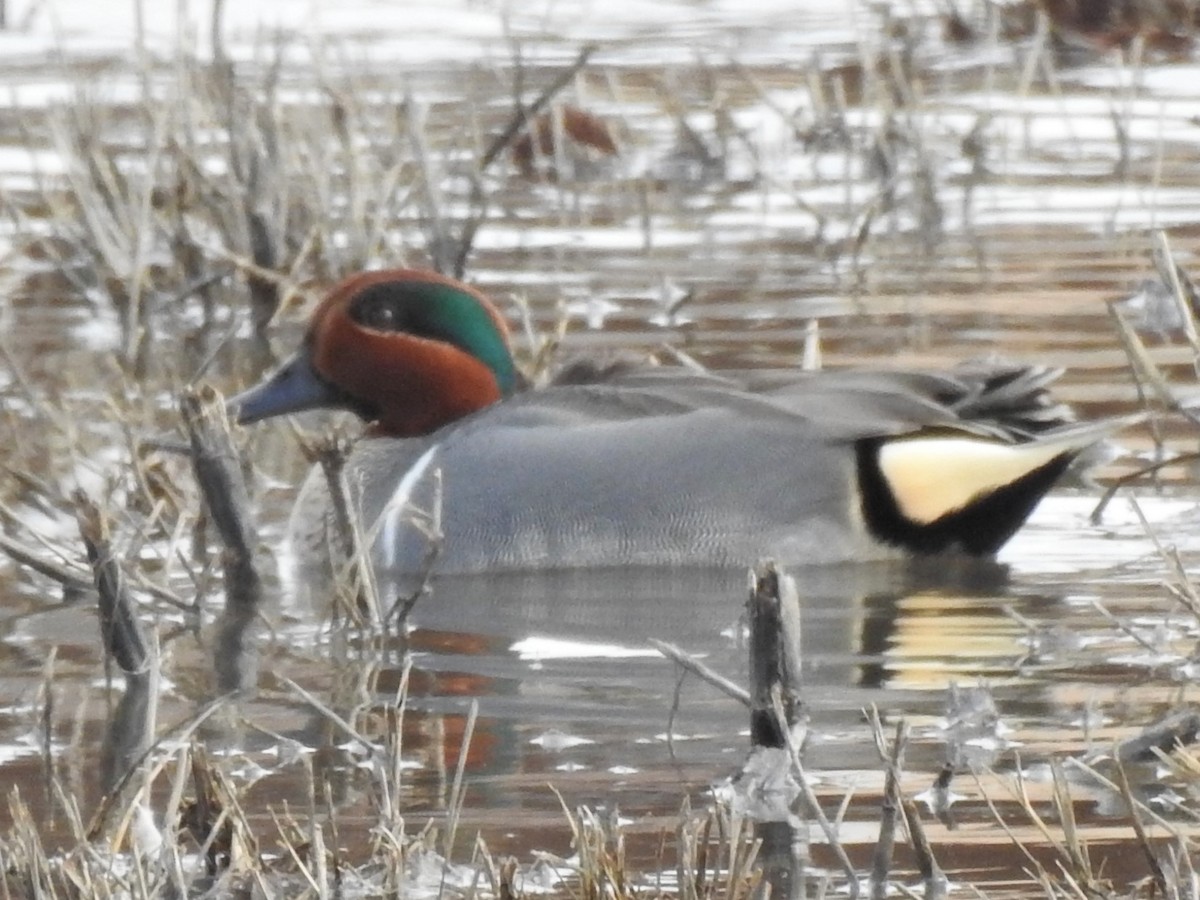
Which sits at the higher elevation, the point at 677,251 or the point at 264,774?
the point at 264,774

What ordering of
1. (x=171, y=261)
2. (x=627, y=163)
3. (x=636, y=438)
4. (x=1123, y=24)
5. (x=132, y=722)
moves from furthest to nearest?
(x=1123, y=24), (x=627, y=163), (x=171, y=261), (x=636, y=438), (x=132, y=722)

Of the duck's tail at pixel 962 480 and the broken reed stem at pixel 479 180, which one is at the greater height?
the duck's tail at pixel 962 480

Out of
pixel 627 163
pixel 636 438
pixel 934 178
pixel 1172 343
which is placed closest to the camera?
pixel 636 438

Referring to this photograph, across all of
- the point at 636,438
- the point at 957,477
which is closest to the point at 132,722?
the point at 636,438

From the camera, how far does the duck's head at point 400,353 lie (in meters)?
7.09

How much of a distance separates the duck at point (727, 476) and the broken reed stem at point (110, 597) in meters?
1.06

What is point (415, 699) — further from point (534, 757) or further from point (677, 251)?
point (677, 251)

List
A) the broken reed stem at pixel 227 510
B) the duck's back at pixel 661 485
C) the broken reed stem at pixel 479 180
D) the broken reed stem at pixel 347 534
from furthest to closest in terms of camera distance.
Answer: the broken reed stem at pixel 479 180 < the duck's back at pixel 661 485 < the broken reed stem at pixel 227 510 < the broken reed stem at pixel 347 534

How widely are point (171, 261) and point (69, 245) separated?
1.64 ft

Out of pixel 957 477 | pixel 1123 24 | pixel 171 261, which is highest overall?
pixel 957 477

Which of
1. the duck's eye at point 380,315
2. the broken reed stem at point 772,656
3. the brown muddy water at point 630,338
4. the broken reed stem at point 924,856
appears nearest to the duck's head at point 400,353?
the duck's eye at point 380,315

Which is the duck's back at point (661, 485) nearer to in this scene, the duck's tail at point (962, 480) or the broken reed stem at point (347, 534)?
the duck's tail at point (962, 480)

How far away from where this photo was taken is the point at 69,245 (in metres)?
10.1

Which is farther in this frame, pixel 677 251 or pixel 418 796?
pixel 677 251
